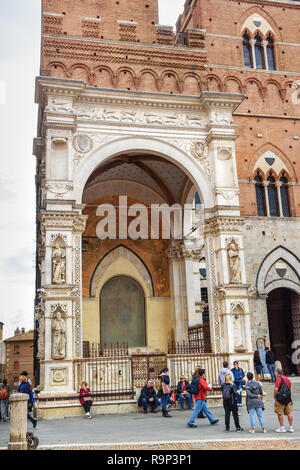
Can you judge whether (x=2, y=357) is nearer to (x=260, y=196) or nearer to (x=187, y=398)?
(x=260, y=196)

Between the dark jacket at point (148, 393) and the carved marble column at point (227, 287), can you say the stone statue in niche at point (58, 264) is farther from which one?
the carved marble column at point (227, 287)

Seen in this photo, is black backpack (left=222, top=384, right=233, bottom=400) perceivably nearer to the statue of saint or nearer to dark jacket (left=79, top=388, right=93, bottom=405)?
dark jacket (left=79, top=388, right=93, bottom=405)

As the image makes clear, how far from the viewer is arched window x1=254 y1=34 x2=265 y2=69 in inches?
841

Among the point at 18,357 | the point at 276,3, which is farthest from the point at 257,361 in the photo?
the point at 18,357

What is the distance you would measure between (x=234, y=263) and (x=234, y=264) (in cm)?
3

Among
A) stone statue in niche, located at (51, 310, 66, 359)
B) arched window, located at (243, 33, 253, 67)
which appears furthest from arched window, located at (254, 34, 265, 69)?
stone statue in niche, located at (51, 310, 66, 359)

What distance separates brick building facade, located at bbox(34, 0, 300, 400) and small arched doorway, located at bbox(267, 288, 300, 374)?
0.05 meters

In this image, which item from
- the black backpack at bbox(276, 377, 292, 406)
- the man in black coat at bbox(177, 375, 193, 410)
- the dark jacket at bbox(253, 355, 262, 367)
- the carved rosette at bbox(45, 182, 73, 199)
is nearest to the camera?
the black backpack at bbox(276, 377, 292, 406)

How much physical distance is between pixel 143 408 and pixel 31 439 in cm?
570

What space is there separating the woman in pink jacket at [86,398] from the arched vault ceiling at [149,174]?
9.19 m

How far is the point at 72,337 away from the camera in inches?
525

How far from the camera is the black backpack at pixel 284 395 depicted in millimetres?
8602

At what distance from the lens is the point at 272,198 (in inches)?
787
